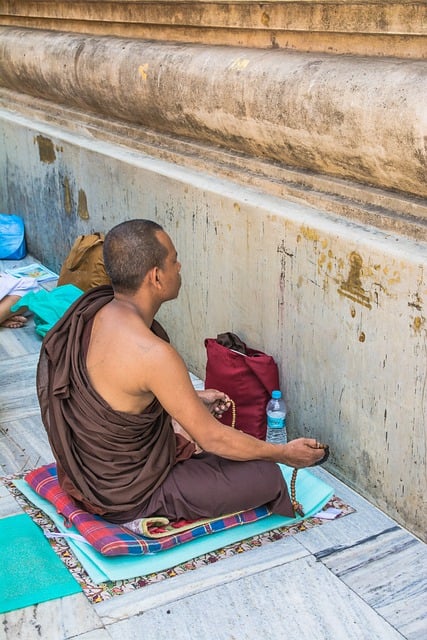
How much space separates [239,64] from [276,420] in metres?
1.82

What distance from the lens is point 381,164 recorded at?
3.98m

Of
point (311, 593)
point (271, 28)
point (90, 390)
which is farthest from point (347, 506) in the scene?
point (271, 28)

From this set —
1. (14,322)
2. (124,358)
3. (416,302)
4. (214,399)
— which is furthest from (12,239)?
(416,302)

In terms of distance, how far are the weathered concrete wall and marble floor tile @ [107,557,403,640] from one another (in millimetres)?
589

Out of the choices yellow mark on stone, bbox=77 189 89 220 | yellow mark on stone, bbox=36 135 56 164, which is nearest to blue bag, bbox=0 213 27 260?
yellow mark on stone, bbox=36 135 56 164

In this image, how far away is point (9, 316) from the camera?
6.63m

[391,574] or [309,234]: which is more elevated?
[309,234]

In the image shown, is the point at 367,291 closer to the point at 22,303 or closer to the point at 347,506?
the point at 347,506

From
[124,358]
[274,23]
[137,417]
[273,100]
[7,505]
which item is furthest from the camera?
[274,23]

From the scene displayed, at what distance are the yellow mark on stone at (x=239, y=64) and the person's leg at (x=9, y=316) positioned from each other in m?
2.24

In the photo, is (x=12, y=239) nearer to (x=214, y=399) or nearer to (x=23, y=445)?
(x=23, y=445)

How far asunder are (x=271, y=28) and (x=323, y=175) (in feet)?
2.73

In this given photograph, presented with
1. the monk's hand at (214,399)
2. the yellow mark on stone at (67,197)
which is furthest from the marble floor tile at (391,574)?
the yellow mark on stone at (67,197)

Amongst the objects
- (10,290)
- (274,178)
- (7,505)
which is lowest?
(7,505)
